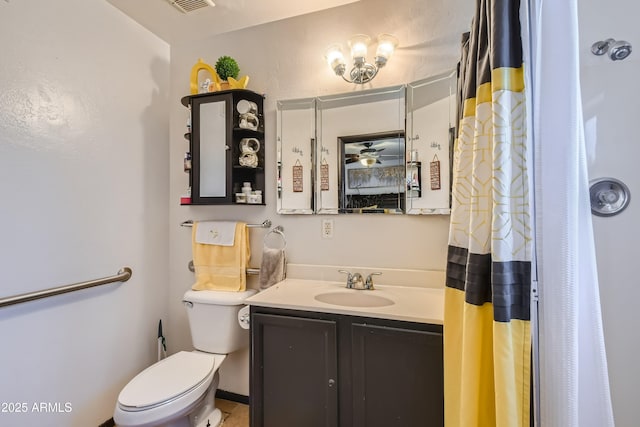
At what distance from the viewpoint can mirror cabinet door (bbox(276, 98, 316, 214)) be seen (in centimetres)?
166

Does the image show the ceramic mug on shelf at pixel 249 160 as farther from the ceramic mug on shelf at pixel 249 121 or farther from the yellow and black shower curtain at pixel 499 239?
the yellow and black shower curtain at pixel 499 239

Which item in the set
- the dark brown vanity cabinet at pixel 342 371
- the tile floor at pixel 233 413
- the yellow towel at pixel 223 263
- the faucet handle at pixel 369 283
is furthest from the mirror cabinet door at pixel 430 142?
the tile floor at pixel 233 413

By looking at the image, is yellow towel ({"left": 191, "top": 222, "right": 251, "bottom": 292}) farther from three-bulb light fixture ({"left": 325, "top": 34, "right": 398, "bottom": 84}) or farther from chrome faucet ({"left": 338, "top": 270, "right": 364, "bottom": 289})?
three-bulb light fixture ({"left": 325, "top": 34, "right": 398, "bottom": 84})

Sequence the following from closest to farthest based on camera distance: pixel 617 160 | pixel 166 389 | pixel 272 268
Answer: pixel 617 160, pixel 166 389, pixel 272 268

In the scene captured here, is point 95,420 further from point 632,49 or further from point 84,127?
point 632,49

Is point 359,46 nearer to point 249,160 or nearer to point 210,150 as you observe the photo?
point 249,160

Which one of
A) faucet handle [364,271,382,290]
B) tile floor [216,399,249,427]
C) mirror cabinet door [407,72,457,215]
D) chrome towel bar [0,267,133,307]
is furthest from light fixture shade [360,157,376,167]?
tile floor [216,399,249,427]

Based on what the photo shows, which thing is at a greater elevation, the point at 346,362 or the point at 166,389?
the point at 346,362

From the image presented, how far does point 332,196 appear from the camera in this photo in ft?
5.32

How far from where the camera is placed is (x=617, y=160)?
0.83 metres

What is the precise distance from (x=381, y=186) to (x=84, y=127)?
163 centimetres

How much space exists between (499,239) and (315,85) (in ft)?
4.57

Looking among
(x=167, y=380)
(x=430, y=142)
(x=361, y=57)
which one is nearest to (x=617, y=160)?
(x=430, y=142)

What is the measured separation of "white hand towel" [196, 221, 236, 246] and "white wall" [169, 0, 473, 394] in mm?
112
